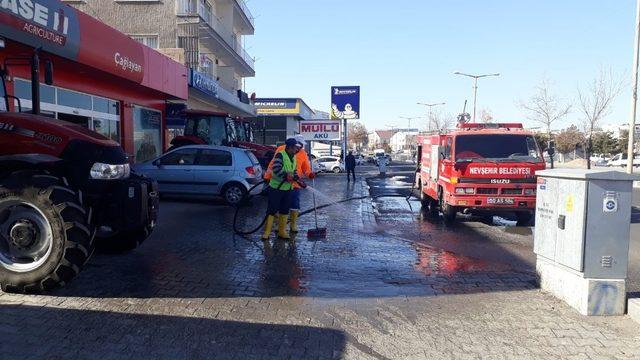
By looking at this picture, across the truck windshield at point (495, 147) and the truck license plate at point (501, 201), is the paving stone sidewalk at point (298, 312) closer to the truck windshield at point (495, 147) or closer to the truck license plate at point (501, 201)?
the truck license plate at point (501, 201)

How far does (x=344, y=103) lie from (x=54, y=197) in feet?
82.9

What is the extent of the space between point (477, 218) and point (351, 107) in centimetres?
1720

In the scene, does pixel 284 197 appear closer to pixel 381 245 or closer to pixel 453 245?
pixel 381 245

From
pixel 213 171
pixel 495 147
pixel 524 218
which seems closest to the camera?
pixel 495 147

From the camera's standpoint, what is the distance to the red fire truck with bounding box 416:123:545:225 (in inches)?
455

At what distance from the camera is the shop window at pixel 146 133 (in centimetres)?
1772

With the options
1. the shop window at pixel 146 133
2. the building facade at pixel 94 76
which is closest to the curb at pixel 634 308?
the building facade at pixel 94 76

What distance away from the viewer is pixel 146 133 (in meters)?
18.6

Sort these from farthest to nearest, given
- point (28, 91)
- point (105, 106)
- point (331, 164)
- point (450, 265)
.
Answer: point (331, 164) < point (105, 106) < point (28, 91) < point (450, 265)

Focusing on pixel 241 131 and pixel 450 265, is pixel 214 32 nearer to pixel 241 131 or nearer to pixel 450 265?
pixel 241 131

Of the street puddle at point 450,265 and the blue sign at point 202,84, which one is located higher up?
the blue sign at point 202,84

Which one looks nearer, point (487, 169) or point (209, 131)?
point (487, 169)

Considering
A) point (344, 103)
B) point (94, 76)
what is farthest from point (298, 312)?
point (344, 103)

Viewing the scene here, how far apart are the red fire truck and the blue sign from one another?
37.0 ft
